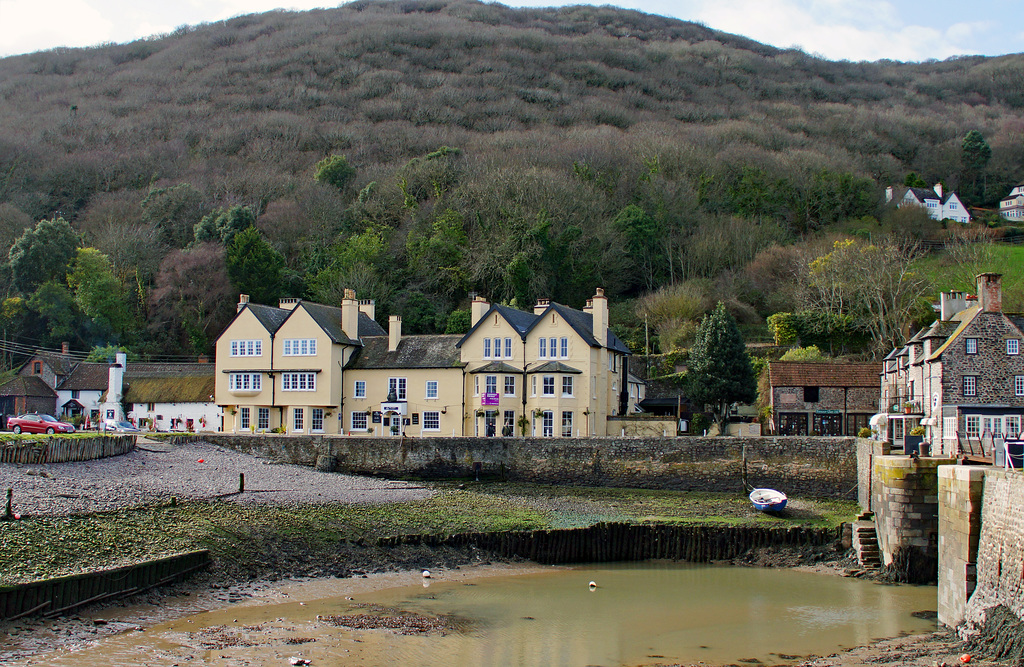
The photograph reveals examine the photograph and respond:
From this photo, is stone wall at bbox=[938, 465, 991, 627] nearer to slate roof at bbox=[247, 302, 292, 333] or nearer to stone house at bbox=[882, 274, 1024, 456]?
stone house at bbox=[882, 274, 1024, 456]

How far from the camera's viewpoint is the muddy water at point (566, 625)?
50.6ft

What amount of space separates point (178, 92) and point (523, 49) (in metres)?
53.5

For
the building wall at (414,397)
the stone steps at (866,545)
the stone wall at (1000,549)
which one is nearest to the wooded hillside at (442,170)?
the building wall at (414,397)

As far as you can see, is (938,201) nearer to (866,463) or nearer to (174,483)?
(866,463)

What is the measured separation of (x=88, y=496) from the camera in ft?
79.7

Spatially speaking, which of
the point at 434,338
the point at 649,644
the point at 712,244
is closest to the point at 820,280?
the point at 712,244

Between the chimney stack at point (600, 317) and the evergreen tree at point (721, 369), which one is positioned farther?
the evergreen tree at point (721, 369)

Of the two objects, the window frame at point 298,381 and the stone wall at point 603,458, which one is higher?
the window frame at point 298,381

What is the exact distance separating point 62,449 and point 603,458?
2000cm

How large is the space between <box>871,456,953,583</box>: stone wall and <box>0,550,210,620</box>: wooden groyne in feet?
53.3

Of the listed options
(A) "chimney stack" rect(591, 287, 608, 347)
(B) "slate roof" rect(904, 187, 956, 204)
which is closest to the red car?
(A) "chimney stack" rect(591, 287, 608, 347)

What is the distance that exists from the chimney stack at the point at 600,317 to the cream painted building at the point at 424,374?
0.06m

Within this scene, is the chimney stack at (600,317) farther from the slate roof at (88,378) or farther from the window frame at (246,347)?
the slate roof at (88,378)

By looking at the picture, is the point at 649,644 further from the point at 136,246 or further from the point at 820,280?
the point at 136,246
